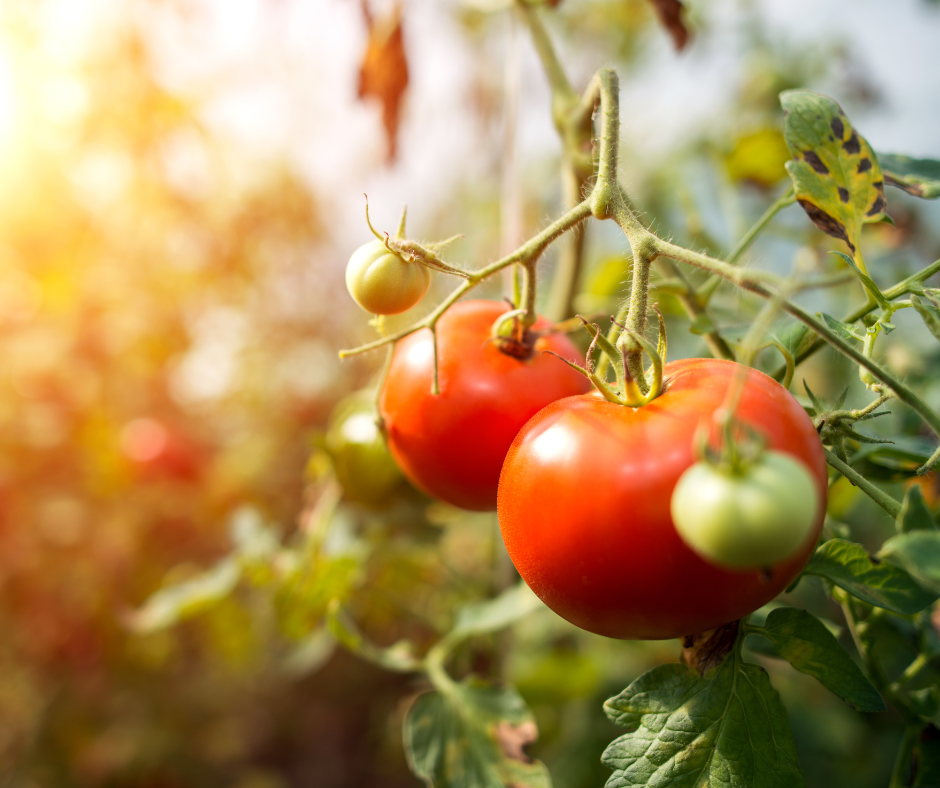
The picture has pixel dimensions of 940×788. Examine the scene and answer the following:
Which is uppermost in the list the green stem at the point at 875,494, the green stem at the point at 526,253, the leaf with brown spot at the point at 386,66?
the leaf with brown spot at the point at 386,66

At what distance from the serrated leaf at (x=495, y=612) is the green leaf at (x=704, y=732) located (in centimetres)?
26

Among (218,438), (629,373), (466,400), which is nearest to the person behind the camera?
(629,373)

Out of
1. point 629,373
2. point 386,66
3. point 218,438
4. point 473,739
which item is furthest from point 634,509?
point 218,438

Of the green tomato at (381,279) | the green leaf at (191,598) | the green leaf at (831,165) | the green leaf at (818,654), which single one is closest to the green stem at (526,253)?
the green tomato at (381,279)

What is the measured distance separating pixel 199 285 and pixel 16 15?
2.55 feet

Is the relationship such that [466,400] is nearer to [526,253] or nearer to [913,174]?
[526,253]

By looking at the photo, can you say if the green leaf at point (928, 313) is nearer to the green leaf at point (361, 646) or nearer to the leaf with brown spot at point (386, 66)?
the green leaf at point (361, 646)

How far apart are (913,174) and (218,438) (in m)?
2.00

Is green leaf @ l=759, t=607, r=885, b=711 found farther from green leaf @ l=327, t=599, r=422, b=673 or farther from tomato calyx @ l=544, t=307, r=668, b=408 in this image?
green leaf @ l=327, t=599, r=422, b=673

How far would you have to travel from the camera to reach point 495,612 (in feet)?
2.14

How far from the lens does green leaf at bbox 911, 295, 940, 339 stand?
13.2 inches

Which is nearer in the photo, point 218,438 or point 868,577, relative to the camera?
point 868,577

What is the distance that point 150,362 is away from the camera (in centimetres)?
175

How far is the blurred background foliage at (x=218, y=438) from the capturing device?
99cm
